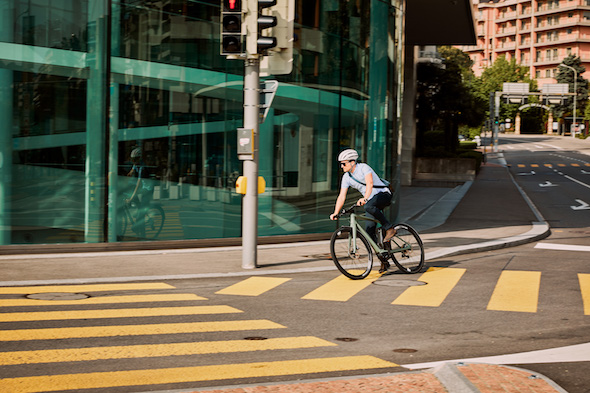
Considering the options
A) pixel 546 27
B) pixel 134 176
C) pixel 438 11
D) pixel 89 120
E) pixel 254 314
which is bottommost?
pixel 254 314

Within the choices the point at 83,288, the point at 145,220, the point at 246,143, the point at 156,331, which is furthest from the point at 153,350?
the point at 145,220

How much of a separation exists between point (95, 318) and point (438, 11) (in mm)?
27201

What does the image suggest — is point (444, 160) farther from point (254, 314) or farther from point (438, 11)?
point (254, 314)

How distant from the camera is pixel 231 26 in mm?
11250

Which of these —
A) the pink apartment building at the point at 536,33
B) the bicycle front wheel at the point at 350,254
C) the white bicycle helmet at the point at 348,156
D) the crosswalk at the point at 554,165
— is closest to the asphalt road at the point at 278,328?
the bicycle front wheel at the point at 350,254

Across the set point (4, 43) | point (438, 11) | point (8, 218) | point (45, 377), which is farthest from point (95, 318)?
point (438, 11)

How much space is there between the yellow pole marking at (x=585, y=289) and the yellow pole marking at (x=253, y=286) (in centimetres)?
393

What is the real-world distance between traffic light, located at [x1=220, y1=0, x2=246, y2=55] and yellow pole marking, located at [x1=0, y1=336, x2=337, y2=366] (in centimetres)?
554

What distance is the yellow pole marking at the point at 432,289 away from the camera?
925 centimetres

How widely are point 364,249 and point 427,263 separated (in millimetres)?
2327

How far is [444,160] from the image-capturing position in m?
47.1

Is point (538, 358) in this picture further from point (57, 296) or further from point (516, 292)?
point (57, 296)

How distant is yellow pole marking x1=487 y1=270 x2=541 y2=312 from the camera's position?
893 cm

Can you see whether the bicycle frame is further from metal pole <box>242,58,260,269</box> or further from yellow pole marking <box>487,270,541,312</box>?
yellow pole marking <box>487,270,541,312</box>
